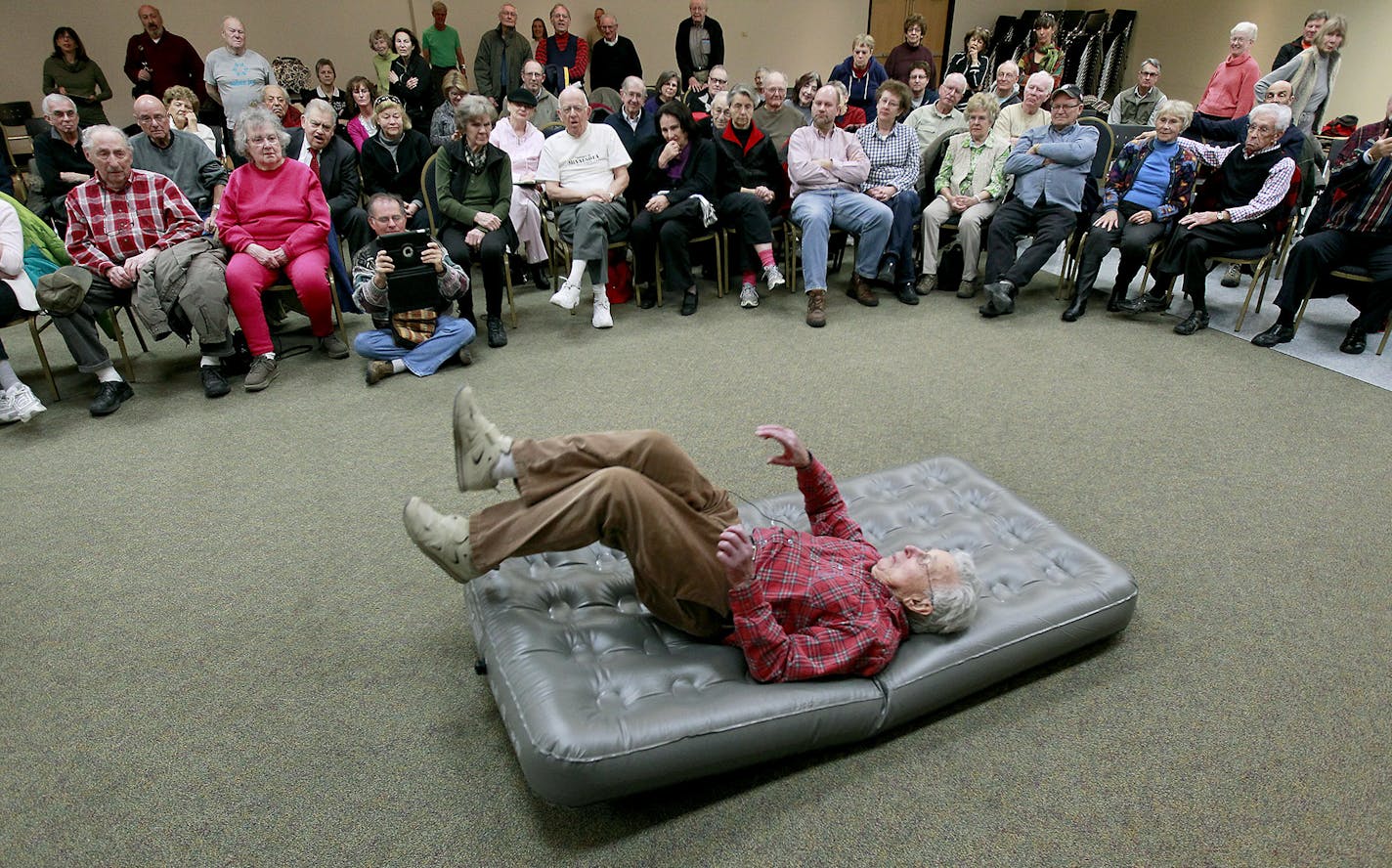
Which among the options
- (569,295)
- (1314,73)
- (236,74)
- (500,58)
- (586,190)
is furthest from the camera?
(500,58)

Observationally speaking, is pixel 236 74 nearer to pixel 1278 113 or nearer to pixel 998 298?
pixel 998 298

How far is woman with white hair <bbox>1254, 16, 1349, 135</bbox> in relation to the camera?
5684 millimetres

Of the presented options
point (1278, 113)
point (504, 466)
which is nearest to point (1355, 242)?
point (1278, 113)

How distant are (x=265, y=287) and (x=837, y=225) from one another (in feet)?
11.0

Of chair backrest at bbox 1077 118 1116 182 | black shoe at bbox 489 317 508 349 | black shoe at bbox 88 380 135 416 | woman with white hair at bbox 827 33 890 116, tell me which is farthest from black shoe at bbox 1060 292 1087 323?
black shoe at bbox 88 380 135 416

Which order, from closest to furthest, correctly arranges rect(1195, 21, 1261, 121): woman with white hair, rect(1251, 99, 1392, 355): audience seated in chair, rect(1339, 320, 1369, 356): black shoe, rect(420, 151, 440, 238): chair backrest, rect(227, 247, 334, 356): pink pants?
1. rect(227, 247, 334, 356): pink pants
2. rect(1251, 99, 1392, 355): audience seated in chair
3. rect(1339, 320, 1369, 356): black shoe
4. rect(420, 151, 440, 238): chair backrest
5. rect(1195, 21, 1261, 121): woman with white hair

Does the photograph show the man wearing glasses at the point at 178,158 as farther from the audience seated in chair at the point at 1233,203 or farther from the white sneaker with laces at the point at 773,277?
the audience seated in chair at the point at 1233,203

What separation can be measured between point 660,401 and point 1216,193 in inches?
141

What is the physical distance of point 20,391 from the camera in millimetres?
3541

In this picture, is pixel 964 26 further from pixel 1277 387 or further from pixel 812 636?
pixel 812 636

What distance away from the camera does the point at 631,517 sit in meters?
1.76

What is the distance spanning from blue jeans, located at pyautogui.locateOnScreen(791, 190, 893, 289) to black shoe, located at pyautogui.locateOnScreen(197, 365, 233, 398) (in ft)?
10.6

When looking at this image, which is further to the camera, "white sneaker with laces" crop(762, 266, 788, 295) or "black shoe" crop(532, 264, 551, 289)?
"black shoe" crop(532, 264, 551, 289)

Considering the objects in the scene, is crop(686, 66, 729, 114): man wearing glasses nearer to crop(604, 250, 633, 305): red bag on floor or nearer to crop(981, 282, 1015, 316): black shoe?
crop(604, 250, 633, 305): red bag on floor
